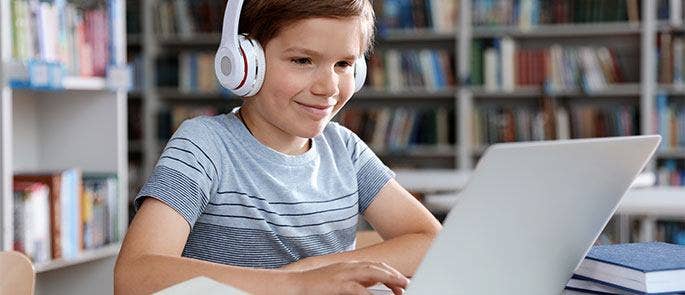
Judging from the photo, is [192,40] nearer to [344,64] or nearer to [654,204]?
[654,204]

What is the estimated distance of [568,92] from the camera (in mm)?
5281

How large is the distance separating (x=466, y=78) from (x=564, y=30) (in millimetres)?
568

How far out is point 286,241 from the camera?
148cm

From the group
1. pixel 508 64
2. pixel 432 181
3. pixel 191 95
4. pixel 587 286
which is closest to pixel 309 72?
pixel 587 286

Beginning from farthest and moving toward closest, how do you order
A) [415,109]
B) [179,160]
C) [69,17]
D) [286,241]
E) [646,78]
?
1. [415,109]
2. [646,78]
3. [69,17]
4. [286,241]
5. [179,160]

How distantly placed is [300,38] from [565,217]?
0.50 m

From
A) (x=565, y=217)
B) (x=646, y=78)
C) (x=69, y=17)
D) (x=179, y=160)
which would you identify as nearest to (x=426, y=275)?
(x=565, y=217)

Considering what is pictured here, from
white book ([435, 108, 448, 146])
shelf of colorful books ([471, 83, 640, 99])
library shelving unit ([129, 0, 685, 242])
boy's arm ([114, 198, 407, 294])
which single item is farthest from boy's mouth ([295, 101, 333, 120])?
white book ([435, 108, 448, 146])

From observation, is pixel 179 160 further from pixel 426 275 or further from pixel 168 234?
pixel 426 275

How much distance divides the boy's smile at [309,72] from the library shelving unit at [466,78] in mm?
3646

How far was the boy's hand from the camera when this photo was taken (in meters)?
0.99

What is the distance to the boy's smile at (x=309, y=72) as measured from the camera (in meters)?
1.35

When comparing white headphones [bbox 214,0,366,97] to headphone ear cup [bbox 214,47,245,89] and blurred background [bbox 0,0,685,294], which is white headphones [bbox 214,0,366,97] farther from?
blurred background [bbox 0,0,685,294]

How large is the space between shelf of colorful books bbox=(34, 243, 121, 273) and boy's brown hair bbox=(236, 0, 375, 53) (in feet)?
5.46
